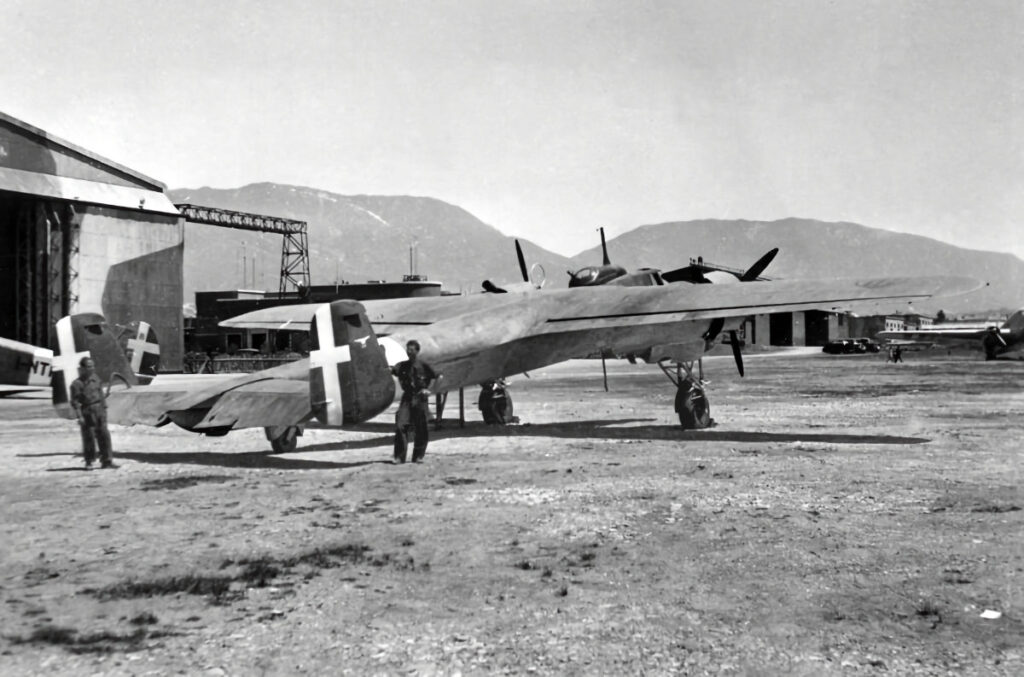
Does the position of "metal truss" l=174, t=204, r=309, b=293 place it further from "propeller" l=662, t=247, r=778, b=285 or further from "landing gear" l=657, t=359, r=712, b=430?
"landing gear" l=657, t=359, r=712, b=430

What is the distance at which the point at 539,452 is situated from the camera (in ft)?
50.1

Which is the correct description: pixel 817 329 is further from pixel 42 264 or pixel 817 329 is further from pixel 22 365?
pixel 22 365

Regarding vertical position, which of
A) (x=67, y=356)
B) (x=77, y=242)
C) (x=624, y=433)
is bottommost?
(x=624, y=433)

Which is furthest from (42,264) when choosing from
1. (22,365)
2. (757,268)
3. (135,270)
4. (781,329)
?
(781,329)

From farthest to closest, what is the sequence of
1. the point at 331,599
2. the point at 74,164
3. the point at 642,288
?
the point at 74,164, the point at 642,288, the point at 331,599

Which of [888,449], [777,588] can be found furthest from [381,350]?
[888,449]

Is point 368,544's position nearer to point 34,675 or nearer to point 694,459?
point 34,675

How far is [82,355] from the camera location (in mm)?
14898

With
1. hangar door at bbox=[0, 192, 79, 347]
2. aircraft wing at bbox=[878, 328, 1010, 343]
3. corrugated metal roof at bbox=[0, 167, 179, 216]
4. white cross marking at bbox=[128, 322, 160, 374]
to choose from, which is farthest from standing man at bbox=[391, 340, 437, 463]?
aircraft wing at bbox=[878, 328, 1010, 343]

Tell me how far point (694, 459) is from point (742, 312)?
4.44 meters

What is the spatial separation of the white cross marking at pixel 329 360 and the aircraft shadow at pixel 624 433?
3.08m

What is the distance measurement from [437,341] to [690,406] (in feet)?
22.1

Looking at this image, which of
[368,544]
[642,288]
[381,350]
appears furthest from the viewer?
[642,288]

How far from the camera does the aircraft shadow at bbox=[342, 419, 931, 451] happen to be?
16500mm
